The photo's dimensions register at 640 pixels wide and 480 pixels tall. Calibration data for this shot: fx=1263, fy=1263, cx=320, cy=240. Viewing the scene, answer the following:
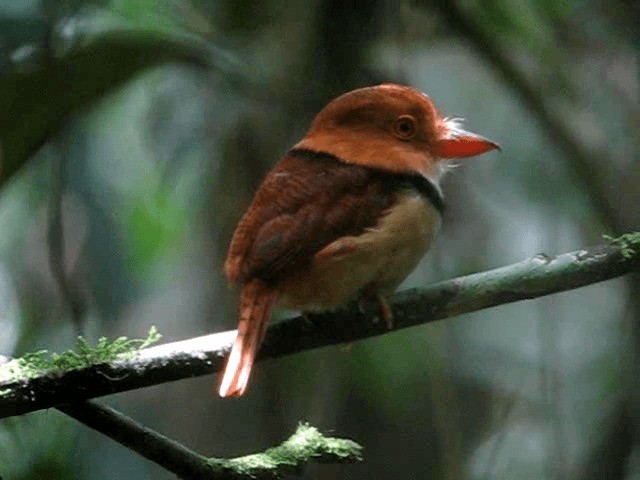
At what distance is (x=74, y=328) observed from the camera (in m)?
2.52

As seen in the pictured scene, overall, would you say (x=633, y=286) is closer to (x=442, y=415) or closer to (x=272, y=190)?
(x=442, y=415)

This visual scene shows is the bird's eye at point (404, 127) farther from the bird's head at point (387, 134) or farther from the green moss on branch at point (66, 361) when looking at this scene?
the green moss on branch at point (66, 361)

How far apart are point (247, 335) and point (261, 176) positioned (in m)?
1.13

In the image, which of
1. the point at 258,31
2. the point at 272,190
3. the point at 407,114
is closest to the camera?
the point at 272,190

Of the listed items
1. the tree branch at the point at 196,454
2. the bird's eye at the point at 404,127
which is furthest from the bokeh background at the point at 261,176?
the tree branch at the point at 196,454

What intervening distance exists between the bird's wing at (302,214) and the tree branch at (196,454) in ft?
0.91

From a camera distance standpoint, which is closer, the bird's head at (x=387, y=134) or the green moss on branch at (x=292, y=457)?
the green moss on branch at (x=292, y=457)

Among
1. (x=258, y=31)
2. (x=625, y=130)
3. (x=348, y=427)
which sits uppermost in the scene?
(x=258, y=31)

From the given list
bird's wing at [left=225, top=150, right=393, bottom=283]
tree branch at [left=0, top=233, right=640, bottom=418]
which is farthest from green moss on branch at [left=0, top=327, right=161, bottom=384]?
bird's wing at [left=225, top=150, right=393, bottom=283]

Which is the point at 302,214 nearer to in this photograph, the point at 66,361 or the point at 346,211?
the point at 346,211

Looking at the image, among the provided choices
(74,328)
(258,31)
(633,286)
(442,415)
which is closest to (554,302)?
(633,286)

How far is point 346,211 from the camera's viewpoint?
177 centimetres

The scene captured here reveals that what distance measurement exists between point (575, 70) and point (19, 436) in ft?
5.06

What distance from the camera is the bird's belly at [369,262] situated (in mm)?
1735
